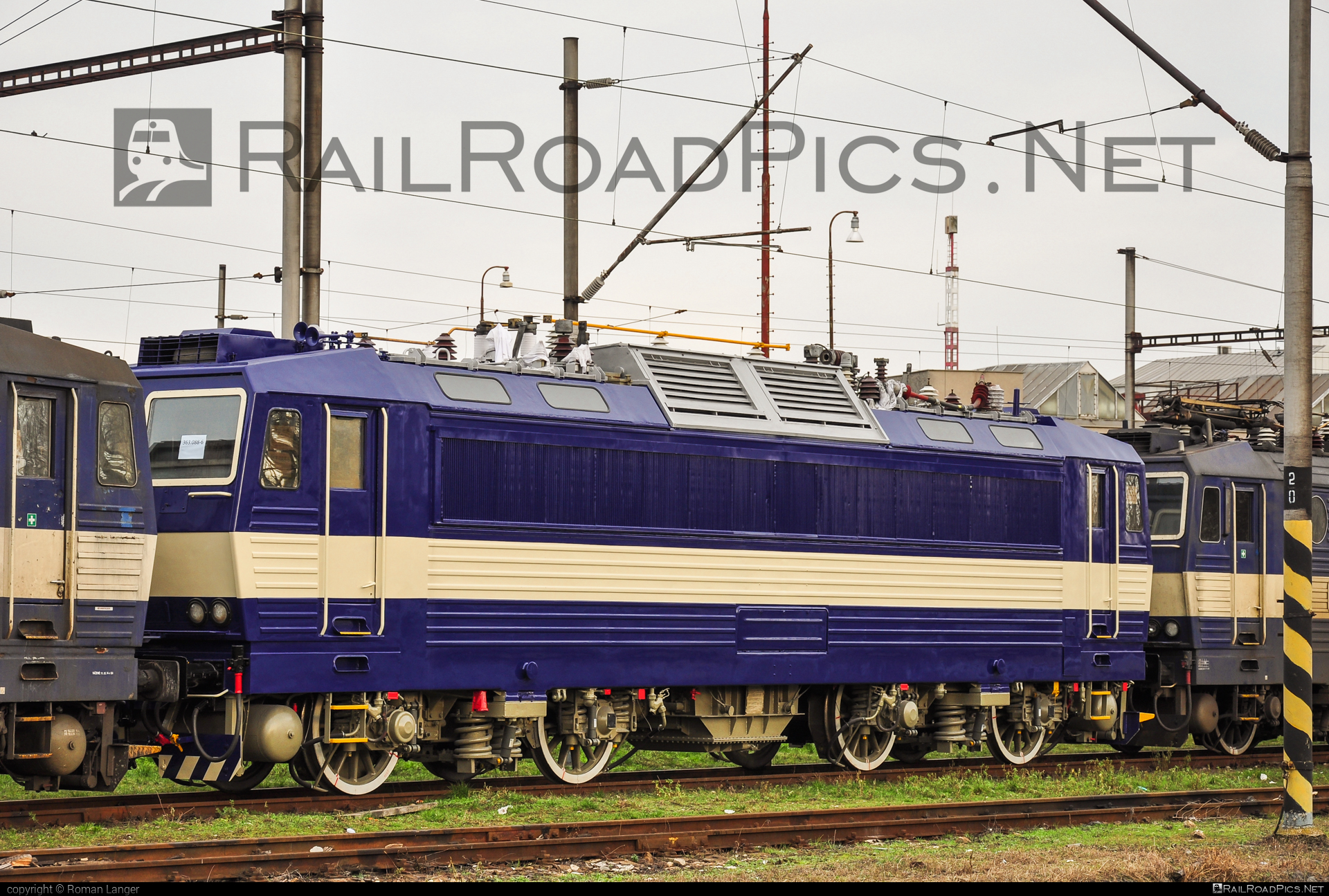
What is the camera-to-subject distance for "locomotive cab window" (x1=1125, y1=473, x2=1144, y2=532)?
23.4m

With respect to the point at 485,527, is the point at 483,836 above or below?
below

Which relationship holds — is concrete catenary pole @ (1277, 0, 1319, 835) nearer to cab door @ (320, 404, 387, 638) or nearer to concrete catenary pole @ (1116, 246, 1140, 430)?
cab door @ (320, 404, 387, 638)

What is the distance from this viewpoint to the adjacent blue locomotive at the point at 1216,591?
948 inches

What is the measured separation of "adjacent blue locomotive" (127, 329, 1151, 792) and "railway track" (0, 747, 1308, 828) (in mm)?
349

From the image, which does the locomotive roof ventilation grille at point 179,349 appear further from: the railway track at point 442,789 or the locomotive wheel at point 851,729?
the locomotive wheel at point 851,729

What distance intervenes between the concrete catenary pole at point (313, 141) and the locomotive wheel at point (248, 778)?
20.3 feet

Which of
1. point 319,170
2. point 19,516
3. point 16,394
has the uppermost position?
point 319,170

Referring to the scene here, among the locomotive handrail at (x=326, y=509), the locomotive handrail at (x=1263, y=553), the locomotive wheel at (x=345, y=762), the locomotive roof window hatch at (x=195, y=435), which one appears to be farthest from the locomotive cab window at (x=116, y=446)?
the locomotive handrail at (x=1263, y=553)

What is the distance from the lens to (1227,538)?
24.4 metres

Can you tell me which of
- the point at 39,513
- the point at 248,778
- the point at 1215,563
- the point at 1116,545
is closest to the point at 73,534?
the point at 39,513

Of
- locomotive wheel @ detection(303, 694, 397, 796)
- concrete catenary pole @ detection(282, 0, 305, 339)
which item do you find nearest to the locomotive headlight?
locomotive wheel @ detection(303, 694, 397, 796)

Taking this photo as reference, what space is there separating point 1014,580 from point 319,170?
33.8 ft

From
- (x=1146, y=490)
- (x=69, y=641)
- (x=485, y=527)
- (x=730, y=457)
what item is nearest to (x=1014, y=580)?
(x=1146, y=490)

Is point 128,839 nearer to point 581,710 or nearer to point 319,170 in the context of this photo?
point 581,710
